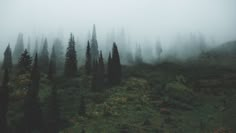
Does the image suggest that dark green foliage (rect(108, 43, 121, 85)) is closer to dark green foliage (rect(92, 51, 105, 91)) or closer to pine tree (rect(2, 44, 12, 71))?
dark green foliage (rect(92, 51, 105, 91))

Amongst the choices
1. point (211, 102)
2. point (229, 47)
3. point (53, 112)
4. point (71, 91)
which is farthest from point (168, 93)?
point (229, 47)

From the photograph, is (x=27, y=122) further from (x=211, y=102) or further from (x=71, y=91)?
(x=211, y=102)

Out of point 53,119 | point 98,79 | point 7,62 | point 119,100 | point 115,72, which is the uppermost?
point 7,62

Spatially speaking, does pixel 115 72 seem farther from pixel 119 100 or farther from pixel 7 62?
pixel 7 62

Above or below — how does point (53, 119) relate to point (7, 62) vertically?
below

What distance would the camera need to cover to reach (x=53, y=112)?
59.0 metres

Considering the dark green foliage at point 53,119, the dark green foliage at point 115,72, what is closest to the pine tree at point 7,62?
the dark green foliage at point 115,72

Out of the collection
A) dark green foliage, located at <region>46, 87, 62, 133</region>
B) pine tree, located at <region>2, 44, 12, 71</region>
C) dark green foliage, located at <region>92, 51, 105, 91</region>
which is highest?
pine tree, located at <region>2, 44, 12, 71</region>

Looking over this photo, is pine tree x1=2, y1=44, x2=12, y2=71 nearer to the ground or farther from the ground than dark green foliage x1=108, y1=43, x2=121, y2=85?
farther from the ground

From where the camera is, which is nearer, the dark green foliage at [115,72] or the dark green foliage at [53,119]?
the dark green foliage at [53,119]

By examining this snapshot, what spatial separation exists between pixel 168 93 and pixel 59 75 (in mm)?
40987

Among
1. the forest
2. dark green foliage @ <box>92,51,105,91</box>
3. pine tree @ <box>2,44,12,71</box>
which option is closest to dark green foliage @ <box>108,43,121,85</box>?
the forest

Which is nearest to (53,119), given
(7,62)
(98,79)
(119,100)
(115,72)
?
(119,100)

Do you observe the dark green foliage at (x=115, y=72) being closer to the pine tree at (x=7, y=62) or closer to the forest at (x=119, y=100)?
the forest at (x=119, y=100)
